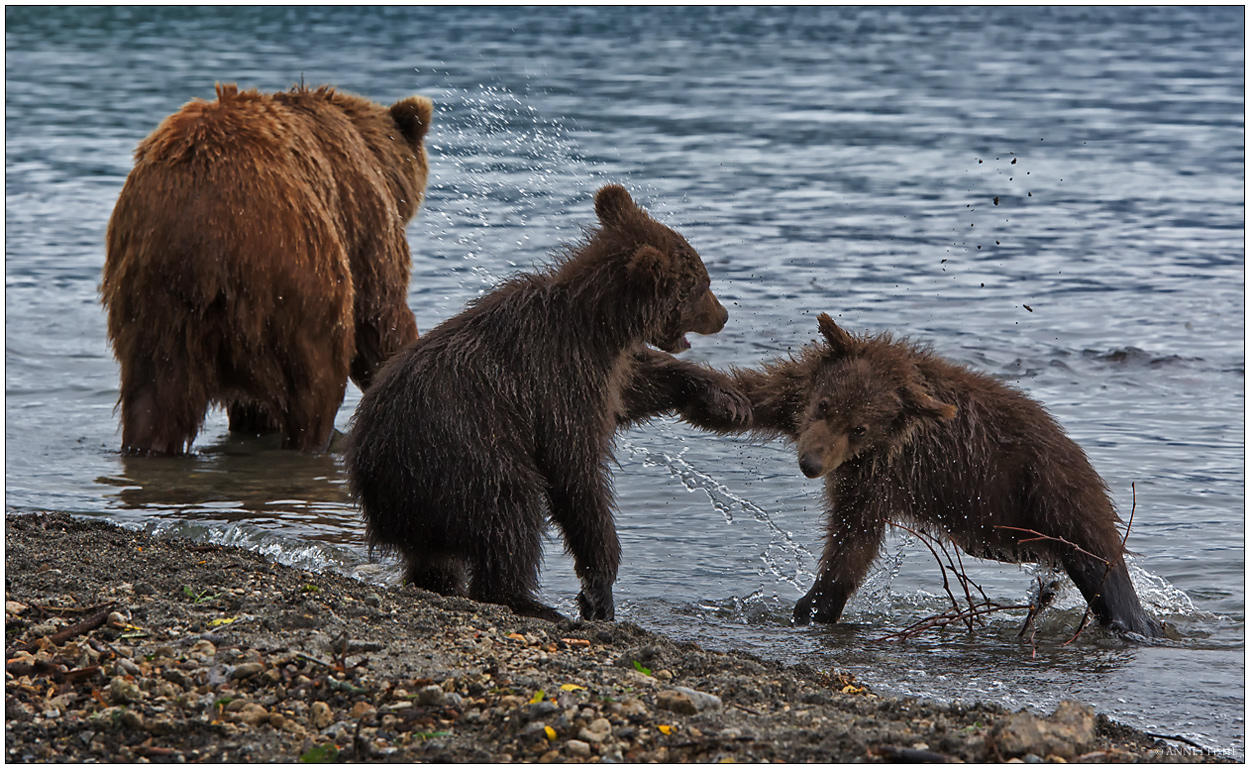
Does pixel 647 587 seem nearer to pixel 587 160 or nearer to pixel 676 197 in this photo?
pixel 676 197

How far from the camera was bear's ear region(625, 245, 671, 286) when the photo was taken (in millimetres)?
5191

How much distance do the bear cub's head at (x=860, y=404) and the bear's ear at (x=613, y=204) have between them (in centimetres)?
88

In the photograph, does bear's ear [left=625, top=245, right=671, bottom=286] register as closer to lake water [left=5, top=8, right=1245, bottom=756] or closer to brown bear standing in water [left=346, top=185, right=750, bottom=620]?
brown bear standing in water [left=346, top=185, right=750, bottom=620]

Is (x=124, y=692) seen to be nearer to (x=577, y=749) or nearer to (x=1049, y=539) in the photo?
(x=577, y=749)

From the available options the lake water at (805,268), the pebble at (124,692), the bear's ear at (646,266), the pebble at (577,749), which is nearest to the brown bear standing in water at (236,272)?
the lake water at (805,268)

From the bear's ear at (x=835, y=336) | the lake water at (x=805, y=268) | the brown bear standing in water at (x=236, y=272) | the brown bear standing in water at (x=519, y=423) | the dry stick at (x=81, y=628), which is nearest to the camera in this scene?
the dry stick at (x=81, y=628)

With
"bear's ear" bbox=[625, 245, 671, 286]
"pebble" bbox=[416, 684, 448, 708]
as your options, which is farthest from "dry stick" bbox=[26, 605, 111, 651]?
"bear's ear" bbox=[625, 245, 671, 286]

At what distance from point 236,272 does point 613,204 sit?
2.47m

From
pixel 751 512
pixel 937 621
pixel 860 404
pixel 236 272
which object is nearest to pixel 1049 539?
pixel 937 621

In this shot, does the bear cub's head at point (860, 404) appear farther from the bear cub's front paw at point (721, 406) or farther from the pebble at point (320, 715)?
the pebble at point (320, 715)

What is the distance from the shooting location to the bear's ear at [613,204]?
5504mm

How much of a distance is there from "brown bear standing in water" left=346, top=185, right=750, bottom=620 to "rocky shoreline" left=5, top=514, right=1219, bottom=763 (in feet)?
1.23

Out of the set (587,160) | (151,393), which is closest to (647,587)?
(151,393)

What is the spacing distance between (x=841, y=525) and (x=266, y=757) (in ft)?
9.50
